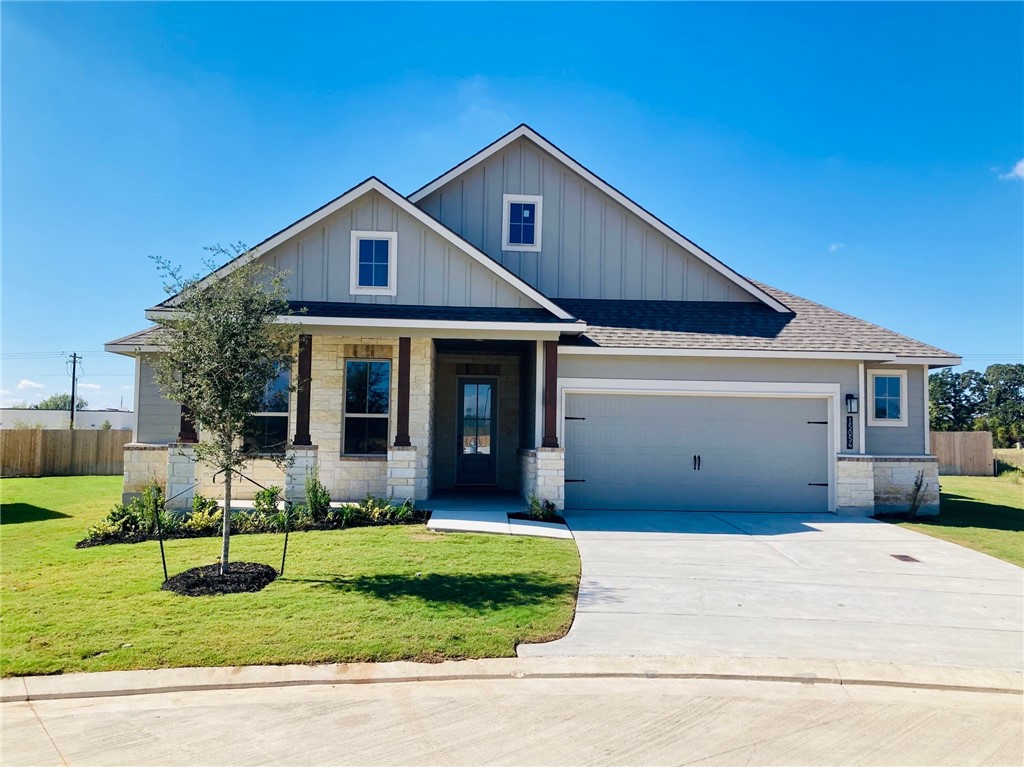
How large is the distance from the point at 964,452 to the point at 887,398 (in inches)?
500

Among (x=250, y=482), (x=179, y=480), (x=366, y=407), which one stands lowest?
(x=250, y=482)

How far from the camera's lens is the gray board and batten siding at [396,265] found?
36.9 ft

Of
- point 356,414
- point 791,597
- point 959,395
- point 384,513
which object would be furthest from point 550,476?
point 959,395

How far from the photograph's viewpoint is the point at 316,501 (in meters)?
10.0

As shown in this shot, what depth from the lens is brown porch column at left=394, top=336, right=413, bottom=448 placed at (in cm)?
1096

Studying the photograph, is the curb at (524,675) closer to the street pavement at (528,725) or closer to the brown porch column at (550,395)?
the street pavement at (528,725)

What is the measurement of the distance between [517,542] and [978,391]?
200 feet

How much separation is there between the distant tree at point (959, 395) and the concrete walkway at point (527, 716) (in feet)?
160

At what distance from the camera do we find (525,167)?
14.2 metres

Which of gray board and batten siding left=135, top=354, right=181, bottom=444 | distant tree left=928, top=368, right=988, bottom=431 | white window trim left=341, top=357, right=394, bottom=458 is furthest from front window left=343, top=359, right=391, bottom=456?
distant tree left=928, top=368, right=988, bottom=431

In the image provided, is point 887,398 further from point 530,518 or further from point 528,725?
point 528,725

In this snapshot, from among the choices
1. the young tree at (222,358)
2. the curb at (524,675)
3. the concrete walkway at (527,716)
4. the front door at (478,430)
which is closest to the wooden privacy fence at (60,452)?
the front door at (478,430)

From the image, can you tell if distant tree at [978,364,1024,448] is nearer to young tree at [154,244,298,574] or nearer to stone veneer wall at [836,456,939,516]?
stone veneer wall at [836,456,939,516]

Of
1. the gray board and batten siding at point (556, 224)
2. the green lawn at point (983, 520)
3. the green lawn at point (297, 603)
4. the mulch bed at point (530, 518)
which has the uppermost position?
the gray board and batten siding at point (556, 224)
